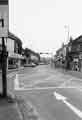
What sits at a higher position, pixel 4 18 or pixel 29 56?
pixel 29 56

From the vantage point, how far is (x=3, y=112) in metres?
4.75

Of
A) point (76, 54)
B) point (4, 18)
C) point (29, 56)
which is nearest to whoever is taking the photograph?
point (4, 18)

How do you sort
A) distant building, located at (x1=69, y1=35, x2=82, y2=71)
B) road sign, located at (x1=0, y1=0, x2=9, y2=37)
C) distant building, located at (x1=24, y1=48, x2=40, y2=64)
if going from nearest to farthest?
road sign, located at (x1=0, y1=0, x2=9, y2=37) < distant building, located at (x1=69, y1=35, x2=82, y2=71) < distant building, located at (x1=24, y1=48, x2=40, y2=64)

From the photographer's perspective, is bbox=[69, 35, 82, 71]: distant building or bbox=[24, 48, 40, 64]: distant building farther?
bbox=[24, 48, 40, 64]: distant building

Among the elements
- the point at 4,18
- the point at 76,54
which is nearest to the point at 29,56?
the point at 76,54

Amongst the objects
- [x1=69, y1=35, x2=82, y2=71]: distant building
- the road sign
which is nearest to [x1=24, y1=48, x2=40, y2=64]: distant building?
[x1=69, y1=35, x2=82, y2=71]: distant building

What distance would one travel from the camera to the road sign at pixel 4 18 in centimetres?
573

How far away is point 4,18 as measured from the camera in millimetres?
5781

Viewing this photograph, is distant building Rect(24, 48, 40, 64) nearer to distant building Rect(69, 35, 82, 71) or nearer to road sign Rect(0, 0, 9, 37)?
distant building Rect(69, 35, 82, 71)

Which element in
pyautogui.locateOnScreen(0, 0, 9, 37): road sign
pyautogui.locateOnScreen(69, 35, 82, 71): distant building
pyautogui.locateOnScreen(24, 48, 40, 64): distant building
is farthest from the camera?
pyautogui.locateOnScreen(24, 48, 40, 64): distant building

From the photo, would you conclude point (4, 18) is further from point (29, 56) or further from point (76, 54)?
point (29, 56)

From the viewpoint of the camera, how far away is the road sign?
5.73m

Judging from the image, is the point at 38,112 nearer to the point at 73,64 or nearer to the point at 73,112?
the point at 73,112

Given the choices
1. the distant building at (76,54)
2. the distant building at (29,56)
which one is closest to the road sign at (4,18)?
the distant building at (76,54)
